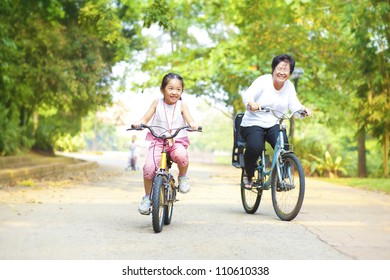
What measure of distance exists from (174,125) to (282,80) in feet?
5.66

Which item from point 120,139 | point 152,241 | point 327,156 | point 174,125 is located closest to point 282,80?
point 174,125

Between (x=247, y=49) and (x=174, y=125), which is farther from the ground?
(x=247, y=49)

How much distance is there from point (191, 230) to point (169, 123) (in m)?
1.21

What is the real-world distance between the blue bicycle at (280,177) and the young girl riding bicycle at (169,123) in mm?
1253

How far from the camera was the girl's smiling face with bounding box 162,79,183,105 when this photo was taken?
256 inches

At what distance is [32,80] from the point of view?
18688 mm

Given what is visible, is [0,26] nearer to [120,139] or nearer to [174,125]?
[174,125]

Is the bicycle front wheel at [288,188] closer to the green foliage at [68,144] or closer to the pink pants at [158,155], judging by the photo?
the pink pants at [158,155]

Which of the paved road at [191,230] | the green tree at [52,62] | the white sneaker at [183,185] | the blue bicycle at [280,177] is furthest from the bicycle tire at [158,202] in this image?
the green tree at [52,62]

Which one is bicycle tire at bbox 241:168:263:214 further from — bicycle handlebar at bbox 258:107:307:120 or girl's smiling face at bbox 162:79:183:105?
girl's smiling face at bbox 162:79:183:105

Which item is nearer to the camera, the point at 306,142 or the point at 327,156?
the point at 327,156

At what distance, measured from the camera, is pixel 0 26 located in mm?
12258

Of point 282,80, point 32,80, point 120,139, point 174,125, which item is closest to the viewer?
point 174,125
